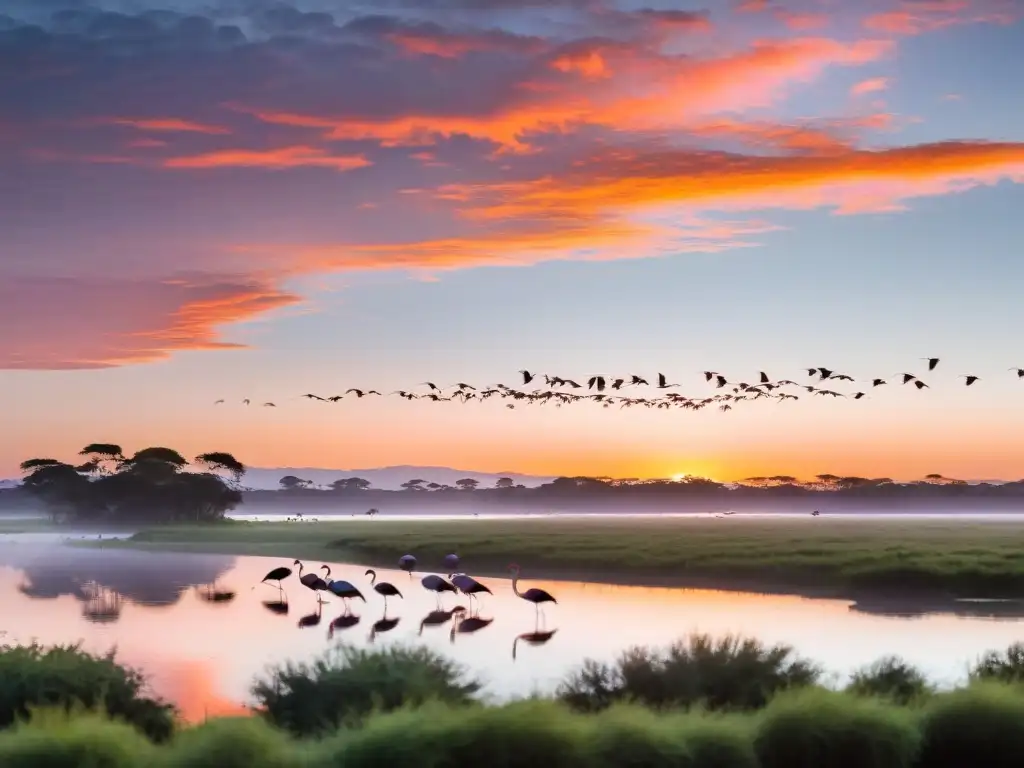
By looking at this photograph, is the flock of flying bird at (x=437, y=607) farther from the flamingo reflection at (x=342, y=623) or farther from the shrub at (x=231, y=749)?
the shrub at (x=231, y=749)

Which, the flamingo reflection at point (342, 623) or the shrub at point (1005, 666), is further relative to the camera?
the flamingo reflection at point (342, 623)

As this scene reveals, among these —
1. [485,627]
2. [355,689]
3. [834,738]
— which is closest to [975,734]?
[834,738]

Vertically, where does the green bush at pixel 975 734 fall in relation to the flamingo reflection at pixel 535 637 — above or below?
above

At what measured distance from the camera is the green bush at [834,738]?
585 inches

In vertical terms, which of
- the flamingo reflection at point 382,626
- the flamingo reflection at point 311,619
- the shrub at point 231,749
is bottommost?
the flamingo reflection at point 311,619

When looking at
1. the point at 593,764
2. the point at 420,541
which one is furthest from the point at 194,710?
the point at 420,541

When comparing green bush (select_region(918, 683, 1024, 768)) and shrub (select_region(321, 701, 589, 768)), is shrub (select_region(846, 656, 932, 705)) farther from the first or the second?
shrub (select_region(321, 701, 589, 768))

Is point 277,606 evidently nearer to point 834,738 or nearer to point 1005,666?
point 1005,666

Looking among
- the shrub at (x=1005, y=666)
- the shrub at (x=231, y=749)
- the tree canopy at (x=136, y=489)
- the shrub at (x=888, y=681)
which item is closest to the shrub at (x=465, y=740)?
the shrub at (x=231, y=749)

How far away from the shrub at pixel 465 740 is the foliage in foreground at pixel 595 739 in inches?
0.5

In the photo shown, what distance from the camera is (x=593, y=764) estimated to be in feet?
46.3

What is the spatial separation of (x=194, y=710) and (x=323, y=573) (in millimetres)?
43399

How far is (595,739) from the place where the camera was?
14367mm

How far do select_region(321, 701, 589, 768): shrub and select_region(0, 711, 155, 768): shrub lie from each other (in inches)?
87.7
